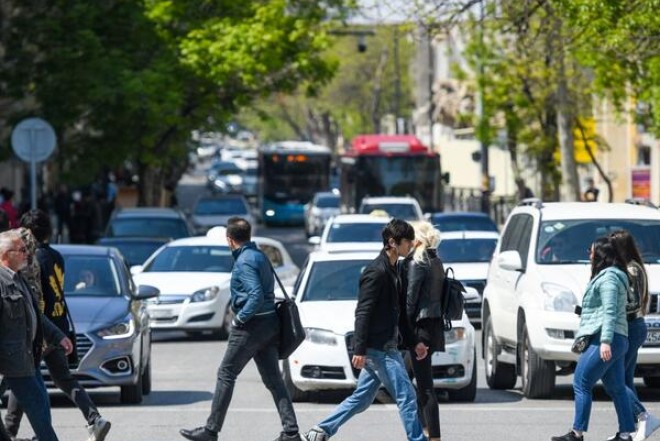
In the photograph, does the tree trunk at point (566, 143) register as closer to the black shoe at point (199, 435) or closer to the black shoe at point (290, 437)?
the black shoe at point (290, 437)

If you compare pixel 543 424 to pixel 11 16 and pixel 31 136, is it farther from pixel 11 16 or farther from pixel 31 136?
pixel 11 16

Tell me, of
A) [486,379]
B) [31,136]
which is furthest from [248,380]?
[31,136]

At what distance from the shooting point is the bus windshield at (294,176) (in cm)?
6738

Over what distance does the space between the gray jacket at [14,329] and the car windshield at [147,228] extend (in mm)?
21722

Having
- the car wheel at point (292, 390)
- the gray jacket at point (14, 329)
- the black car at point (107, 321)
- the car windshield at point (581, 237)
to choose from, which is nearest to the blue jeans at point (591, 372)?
the gray jacket at point (14, 329)

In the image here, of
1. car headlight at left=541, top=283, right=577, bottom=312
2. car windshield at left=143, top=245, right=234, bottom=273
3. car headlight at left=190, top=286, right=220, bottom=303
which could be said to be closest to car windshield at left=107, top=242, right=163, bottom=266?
car windshield at left=143, top=245, right=234, bottom=273

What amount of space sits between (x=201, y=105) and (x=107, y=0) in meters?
6.32

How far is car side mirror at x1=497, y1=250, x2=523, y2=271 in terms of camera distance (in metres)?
15.6

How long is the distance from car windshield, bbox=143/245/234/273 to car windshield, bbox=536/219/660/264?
957cm

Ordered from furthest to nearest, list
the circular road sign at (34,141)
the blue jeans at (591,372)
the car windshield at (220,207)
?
the car windshield at (220,207)
the circular road sign at (34,141)
the blue jeans at (591,372)

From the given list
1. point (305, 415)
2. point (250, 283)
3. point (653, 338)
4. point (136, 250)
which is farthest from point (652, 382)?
point (136, 250)

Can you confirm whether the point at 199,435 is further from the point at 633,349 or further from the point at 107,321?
the point at 107,321

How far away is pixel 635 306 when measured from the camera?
12.1 meters

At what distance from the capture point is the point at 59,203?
1919 inches
